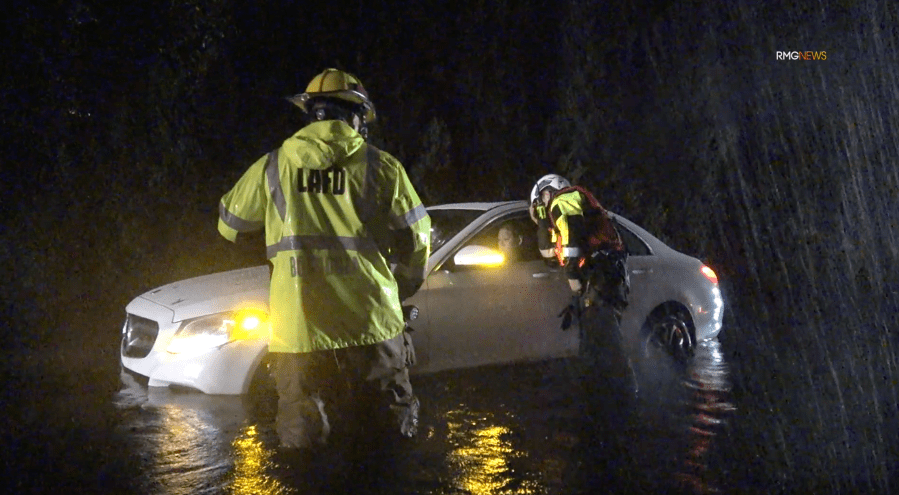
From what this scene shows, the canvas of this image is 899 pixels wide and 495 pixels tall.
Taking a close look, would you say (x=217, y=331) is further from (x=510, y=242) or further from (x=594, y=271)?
(x=594, y=271)

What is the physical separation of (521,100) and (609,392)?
7.05 metres

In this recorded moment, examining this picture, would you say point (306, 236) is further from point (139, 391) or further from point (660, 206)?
point (660, 206)

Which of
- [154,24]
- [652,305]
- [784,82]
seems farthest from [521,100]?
[784,82]

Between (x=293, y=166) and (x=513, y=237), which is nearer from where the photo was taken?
(x=293, y=166)

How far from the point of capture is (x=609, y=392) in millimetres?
6605

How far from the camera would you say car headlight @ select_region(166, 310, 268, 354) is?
19.9ft

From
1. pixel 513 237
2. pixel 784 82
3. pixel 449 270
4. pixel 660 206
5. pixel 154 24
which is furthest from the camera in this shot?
pixel 784 82

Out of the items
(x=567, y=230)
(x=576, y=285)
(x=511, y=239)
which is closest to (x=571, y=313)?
(x=576, y=285)

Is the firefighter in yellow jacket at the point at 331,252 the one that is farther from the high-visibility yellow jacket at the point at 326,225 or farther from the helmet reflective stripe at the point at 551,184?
the helmet reflective stripe at the point at 551,184

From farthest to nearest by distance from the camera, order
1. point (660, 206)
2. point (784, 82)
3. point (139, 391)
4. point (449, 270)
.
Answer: point (784, 82) < point (660, 206) < point (449, 270) < point (139, 391)

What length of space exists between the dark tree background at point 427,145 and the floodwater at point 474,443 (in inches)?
15.0

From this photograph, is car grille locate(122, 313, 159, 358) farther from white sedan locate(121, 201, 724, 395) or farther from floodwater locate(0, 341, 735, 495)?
floodwater locate(0, 341, 735, 495)

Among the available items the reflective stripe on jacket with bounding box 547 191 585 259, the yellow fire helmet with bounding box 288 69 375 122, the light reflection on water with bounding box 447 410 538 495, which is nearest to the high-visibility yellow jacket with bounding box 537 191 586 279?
the reflective stripe on jacket with bounding box 547 191 585 259

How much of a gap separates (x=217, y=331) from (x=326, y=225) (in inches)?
100
